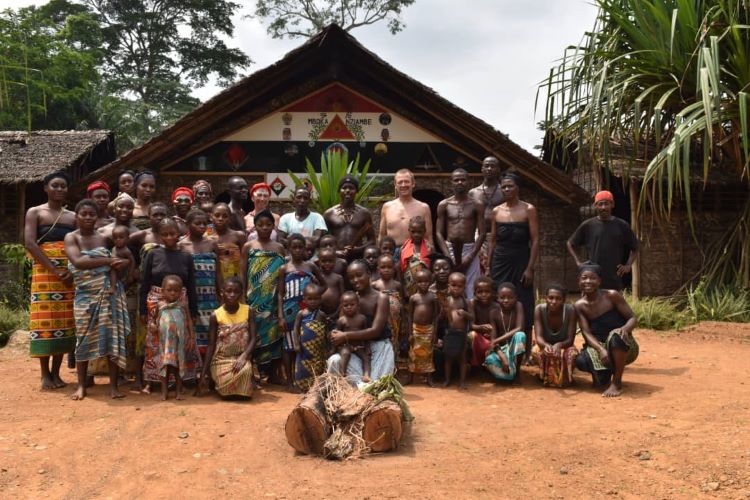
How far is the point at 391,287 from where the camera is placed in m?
5.67

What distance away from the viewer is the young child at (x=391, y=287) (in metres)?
5.63

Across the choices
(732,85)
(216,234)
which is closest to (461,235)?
(216,234)

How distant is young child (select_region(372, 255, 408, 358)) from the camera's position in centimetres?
563

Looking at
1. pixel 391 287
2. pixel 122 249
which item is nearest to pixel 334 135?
pixel 391 287

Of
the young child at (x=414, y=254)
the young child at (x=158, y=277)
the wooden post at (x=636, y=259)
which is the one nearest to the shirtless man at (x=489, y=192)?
the young child at (x=414, y=254)

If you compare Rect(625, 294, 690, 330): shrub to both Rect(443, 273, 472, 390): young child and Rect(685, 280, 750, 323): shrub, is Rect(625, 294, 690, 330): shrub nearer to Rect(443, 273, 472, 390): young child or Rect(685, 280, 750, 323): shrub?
Rect(685, 280, 750, 323): shrub

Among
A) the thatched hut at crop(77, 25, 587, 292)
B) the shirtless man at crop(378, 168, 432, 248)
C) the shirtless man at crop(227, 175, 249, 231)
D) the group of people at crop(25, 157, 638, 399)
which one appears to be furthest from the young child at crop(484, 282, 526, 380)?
the thatched hut at crop(77, 25, 587, 292)

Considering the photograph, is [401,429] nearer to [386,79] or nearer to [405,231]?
[405,231]

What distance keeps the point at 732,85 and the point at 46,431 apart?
7.63 metres

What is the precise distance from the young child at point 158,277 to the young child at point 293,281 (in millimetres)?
714

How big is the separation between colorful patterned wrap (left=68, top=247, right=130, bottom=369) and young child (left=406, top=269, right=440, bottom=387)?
2.23 meters

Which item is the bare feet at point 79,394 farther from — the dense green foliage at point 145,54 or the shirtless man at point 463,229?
the dense green foliage at point 145,54

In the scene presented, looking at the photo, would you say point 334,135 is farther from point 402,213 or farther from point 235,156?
point 402,213

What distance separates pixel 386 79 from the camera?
991cm
